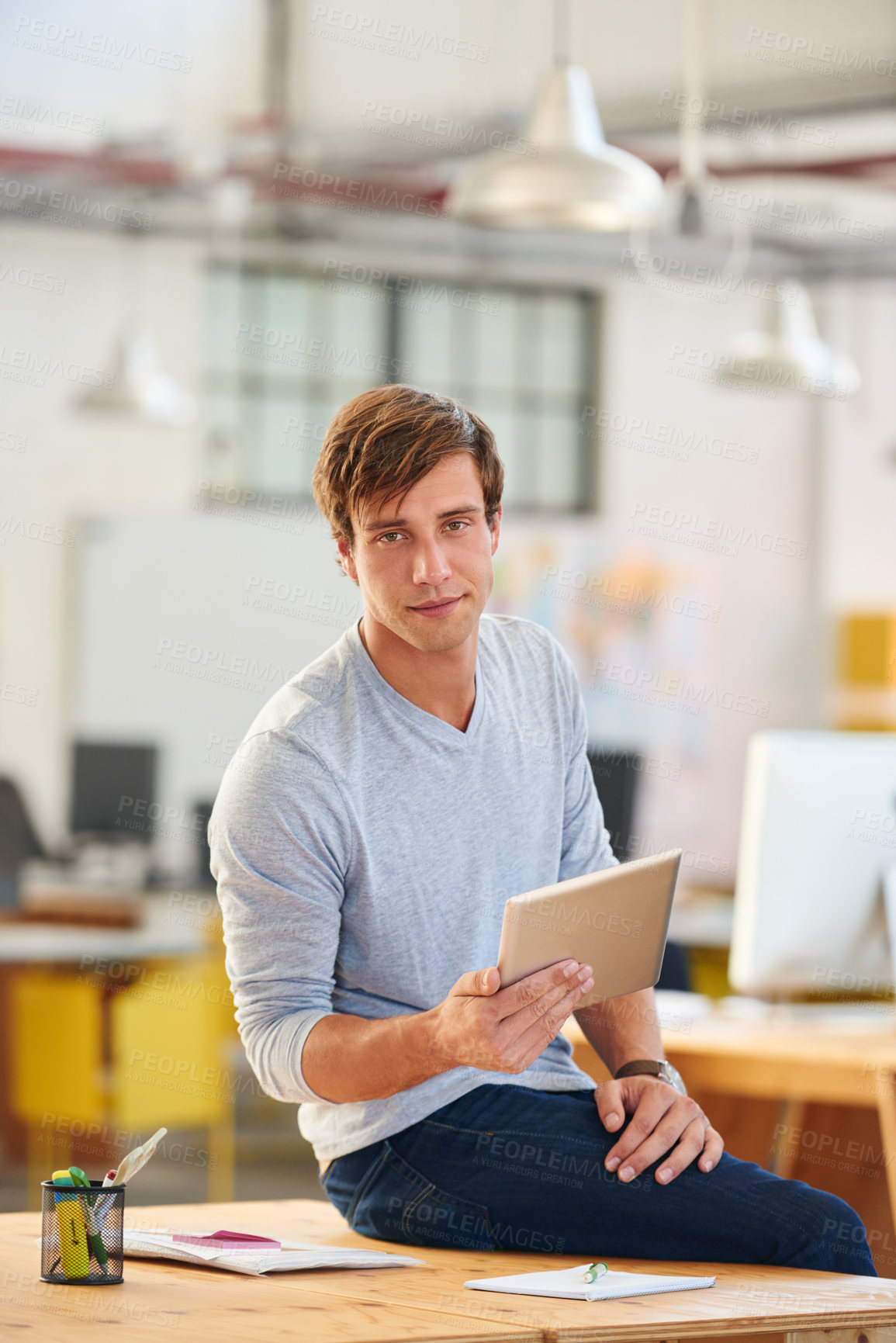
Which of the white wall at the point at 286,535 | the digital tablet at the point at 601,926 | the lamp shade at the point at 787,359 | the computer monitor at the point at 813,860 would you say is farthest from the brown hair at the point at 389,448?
the white wall at the point at 286,535

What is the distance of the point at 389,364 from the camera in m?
8.75

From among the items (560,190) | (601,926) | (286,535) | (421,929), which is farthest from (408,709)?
(286,535)

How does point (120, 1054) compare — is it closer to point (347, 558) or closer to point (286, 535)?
point (347, 558)

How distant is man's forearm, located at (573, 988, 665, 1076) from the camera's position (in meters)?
2.17

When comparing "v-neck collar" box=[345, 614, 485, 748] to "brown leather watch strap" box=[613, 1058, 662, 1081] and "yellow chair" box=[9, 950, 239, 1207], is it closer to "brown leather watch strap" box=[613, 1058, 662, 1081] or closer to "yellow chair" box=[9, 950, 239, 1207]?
"brown leather watch strap" box=[613, 1058, 662, 1081]

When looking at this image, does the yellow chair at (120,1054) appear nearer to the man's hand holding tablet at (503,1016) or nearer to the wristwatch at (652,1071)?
the wristwatch at (652,1071)

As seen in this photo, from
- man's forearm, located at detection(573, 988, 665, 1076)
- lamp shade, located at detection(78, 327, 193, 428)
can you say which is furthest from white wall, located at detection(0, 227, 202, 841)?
man's forearm, located at detection(573, 988, 665, 1076)

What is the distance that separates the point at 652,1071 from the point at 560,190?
6.71 feet

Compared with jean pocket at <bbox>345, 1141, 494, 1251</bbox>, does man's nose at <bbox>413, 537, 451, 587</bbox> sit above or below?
above

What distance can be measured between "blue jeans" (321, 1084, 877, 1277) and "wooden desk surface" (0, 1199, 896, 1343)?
26 millimetres

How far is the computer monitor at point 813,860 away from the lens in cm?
295

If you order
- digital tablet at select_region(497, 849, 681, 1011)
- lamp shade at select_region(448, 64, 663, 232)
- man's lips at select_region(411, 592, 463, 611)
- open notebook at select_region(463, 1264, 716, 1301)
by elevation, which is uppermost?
lamp shade at select_region(448, 64, 663, 232)

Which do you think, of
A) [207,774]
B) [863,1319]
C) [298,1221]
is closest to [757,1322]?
[863,1319]

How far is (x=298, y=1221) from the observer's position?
2275 mm
